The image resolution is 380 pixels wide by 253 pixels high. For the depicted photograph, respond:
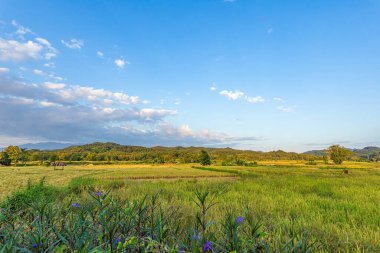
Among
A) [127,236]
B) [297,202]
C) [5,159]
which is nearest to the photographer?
[127,236]

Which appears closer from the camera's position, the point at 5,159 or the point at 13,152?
the point at 5,159

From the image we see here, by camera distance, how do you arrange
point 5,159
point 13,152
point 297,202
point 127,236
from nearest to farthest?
point 127,236, point 297,202, point 5,159, point 13,152

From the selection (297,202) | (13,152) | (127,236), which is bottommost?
(297,202)

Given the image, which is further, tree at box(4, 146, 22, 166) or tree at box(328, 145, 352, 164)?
tree at box(4, 146, 22, 166)

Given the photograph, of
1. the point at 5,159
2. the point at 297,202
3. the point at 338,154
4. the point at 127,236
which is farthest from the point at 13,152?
the point at 338,154

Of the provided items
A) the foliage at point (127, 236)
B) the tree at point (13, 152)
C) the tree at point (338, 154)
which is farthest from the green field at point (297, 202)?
Result: the tree at point (13, 152)

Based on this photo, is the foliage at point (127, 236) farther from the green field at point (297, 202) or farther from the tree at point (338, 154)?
the tree at point (338, 154)

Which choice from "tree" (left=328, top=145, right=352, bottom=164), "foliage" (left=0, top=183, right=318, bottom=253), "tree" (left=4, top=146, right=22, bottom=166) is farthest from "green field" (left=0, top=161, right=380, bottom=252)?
"tree" (left=4, top=146, right=22, bottom=166)

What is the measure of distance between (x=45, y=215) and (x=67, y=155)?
118 metres

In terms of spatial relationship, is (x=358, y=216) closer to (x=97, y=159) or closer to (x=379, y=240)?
(x=379, y=240)

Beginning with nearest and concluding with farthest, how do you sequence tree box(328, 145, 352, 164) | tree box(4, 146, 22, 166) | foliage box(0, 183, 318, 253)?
foliage box(0, 183, 318, 253)
tree box(328, 145, 352, 164)
tree box(4, 146, 22, 166)

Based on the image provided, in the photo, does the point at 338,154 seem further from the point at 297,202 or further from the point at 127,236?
the point at 127,236

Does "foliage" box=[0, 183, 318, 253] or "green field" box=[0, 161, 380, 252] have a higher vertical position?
"foliage" box=[0, 183, 318, 253]

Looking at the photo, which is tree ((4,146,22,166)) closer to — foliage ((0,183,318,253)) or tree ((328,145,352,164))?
foliage ((0,183,318,253))
